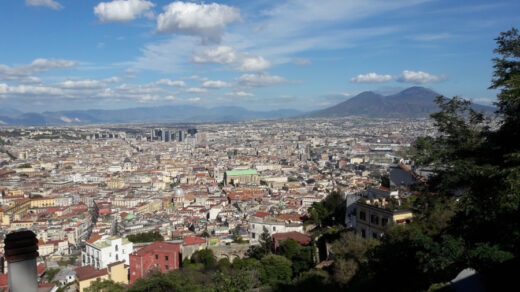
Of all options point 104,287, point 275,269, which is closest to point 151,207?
point 104,287

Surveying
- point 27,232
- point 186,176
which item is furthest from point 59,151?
point 27,232

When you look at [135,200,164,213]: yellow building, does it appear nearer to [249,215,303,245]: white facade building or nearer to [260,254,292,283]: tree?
[249,215,303,245]: white facade building

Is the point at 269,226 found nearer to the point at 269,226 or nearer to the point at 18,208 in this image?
the point at 269,226

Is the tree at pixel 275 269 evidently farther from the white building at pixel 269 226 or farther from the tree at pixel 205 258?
the white building at pixel 269 226

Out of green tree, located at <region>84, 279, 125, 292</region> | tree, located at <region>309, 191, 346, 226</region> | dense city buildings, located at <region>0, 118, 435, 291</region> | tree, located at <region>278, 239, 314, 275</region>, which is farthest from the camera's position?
tree, located at <region>309, 191, 346, 226</region>

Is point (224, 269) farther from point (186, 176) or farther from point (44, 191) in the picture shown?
point (186, 176)

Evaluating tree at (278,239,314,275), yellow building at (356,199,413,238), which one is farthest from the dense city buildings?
tree at (278,239,314,275)
